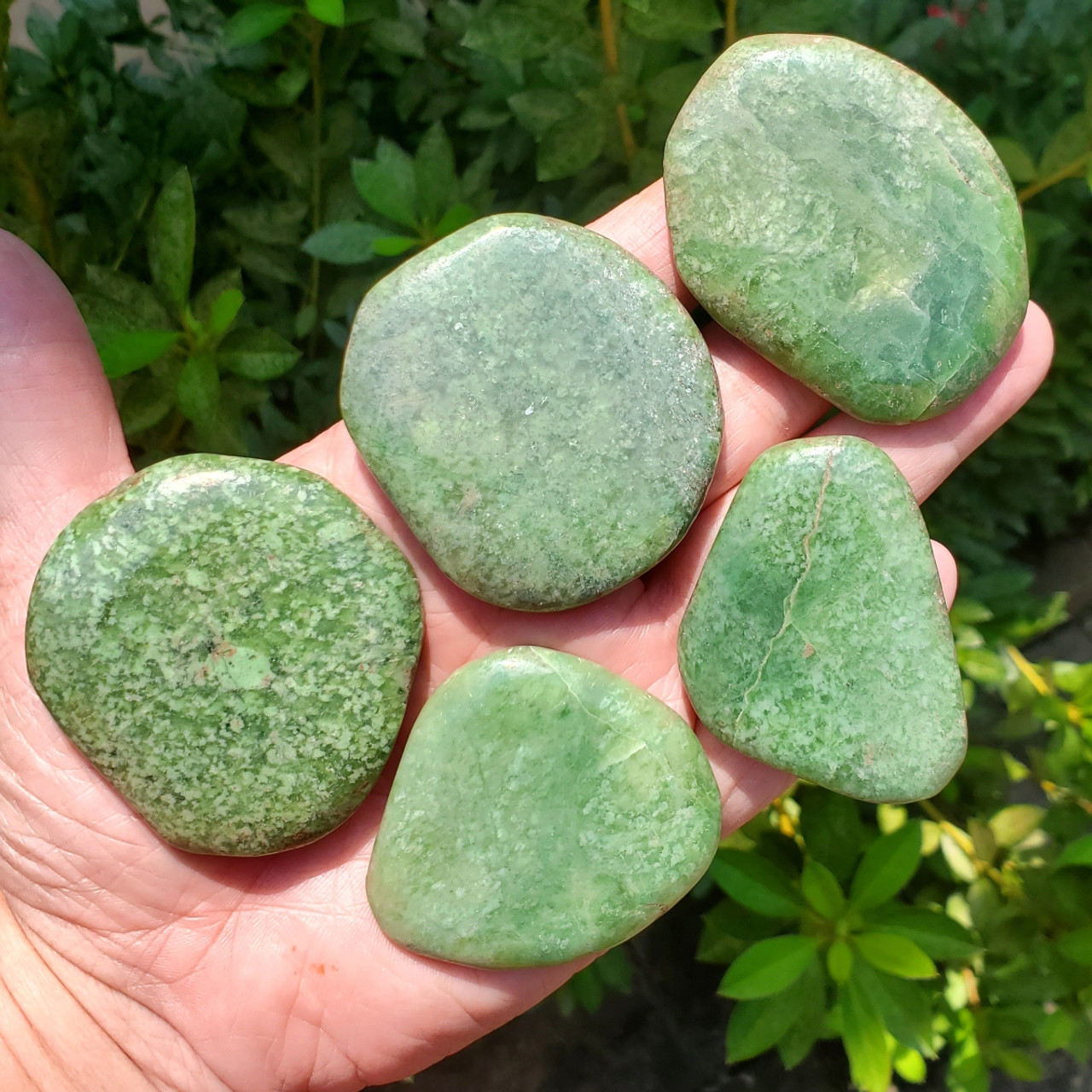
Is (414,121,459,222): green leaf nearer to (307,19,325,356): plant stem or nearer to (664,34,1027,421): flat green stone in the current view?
(307,19,325,356): plant stem

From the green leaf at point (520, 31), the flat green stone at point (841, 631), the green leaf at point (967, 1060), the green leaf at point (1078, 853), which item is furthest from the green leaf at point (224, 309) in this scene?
the green leaf at point (967, 1060)

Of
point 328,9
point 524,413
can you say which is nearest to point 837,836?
point 524,413

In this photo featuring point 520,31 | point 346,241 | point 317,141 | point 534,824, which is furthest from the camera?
point 317,141

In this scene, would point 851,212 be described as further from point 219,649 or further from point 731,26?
point 219,649

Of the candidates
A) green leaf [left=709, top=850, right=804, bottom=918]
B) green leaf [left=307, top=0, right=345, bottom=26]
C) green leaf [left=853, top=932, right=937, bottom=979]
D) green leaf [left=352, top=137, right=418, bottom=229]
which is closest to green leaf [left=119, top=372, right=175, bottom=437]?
green leaf [left=352, top=137, right=418, bottom=229]

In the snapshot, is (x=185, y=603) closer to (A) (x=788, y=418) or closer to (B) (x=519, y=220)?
(B) (x=519, y=220)

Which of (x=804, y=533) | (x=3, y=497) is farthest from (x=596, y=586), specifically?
(x=3, y=497)
